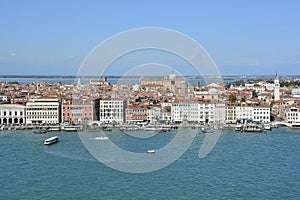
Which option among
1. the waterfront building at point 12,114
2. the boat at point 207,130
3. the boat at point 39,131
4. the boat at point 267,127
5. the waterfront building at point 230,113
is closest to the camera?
the boat at point 207,130

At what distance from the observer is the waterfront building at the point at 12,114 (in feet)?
34.1

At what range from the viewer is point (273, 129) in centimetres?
976

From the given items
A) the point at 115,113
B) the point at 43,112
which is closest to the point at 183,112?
the point at 115,113

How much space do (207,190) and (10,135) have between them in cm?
522

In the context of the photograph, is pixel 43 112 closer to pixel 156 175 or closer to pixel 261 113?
pixel 261 113

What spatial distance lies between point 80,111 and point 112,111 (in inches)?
29.5

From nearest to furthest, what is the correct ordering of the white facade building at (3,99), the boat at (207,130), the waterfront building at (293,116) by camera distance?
the boat at (207,130) → the waterfront building at (293,116) → the white facade building at (3,99)

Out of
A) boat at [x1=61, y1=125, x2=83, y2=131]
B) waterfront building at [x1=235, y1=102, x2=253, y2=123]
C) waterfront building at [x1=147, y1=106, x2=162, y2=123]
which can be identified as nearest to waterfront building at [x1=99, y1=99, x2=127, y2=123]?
waterfront building at [x1=147, y1=106, x2=162, y2=123]

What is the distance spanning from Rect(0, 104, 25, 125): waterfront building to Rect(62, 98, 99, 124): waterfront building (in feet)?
3.10

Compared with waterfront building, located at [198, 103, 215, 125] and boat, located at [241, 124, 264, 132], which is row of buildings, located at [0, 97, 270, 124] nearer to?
waterfront building, located at [198, 103, 215, 125]

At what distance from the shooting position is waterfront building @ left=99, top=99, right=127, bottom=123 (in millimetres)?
10297

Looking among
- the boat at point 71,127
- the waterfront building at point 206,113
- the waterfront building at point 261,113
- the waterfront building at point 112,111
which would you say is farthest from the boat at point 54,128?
the waterfront building at point 261,113

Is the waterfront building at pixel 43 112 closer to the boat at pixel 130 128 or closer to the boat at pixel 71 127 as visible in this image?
the boat at pixel 71 127

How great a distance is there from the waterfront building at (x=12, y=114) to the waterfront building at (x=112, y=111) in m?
1.75
